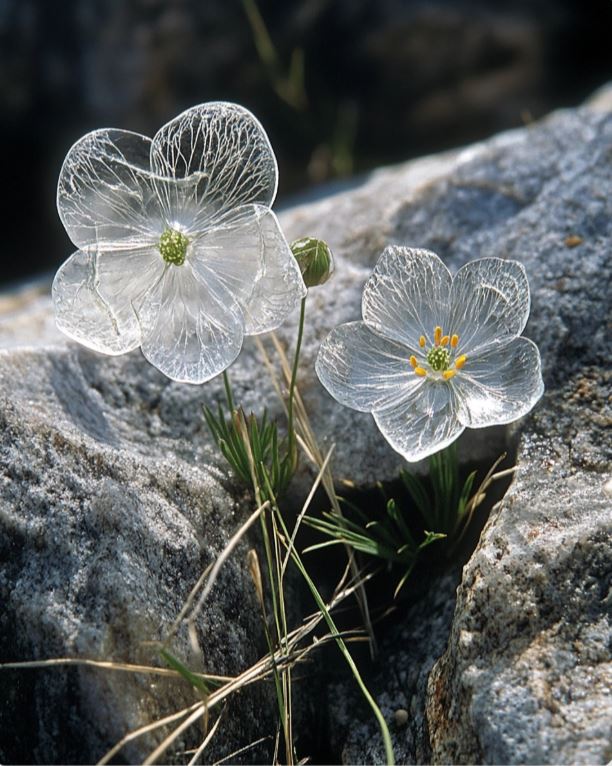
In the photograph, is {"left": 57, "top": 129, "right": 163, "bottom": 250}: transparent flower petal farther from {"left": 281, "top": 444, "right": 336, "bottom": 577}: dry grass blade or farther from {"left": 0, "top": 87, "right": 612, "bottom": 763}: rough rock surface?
{"left": 281, "top": 444, "right": 336, "bottom": 577}: dry grass blade

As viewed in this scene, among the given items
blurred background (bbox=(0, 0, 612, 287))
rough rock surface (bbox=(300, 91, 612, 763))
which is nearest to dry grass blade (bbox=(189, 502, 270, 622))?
rough rock surface (bbox=(300, 91, 612, 763))

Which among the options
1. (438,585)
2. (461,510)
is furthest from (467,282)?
(438,585)

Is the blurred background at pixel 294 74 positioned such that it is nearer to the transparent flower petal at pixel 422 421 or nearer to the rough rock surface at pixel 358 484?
the rough rock surface at pixel 358 484

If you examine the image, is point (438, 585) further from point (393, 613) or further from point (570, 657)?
point (570, 657)

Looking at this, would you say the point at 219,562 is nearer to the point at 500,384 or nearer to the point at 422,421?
the point at 422,421

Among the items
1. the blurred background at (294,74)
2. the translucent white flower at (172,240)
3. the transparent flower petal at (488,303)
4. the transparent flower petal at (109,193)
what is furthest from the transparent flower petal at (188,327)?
the blurred background at (294,74)

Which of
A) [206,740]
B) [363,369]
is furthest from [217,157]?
[206,740]

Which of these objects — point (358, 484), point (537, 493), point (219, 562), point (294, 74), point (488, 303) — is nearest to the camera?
point (219, 562)
